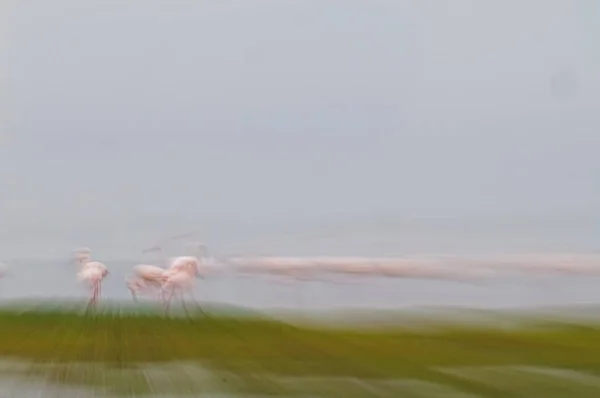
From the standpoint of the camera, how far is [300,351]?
5293 mm

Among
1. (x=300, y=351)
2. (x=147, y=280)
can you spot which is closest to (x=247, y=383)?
(x=300, y=351)

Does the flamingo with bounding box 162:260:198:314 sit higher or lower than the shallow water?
higher

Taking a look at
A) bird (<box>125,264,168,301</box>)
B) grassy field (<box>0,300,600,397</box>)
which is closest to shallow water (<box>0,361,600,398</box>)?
grassy field (<box>0,300,600,397</box>)

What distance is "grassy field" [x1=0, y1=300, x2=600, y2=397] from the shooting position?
5.04m

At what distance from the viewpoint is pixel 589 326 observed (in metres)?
5.25

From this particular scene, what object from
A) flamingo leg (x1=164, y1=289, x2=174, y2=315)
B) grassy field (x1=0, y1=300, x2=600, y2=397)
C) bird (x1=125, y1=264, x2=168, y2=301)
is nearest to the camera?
grassy field (x1=0, y1=300, x2=600, y2=397)

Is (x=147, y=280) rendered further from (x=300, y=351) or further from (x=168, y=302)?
(x=300, y=351)

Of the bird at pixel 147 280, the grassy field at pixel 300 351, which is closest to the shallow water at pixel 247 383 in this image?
the grassy field at pixel 300 351

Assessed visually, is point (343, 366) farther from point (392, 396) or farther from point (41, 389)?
point (41, 389)

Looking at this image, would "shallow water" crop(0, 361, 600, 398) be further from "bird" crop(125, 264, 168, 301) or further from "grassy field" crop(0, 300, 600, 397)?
"bird" crop(125, 264, 168, 301)

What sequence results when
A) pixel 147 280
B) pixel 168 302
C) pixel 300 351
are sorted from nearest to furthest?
pixel 300 351, pixel 147 280, pixel 168 302

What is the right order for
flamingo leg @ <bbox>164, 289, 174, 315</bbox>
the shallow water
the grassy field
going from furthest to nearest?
flamingo leg @ <bbox>164, 289, 174, 315</bbox> < the grassy field < the shallow water

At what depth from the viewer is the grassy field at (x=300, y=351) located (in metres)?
5.04

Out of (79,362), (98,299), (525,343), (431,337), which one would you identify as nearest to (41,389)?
(79,362)
